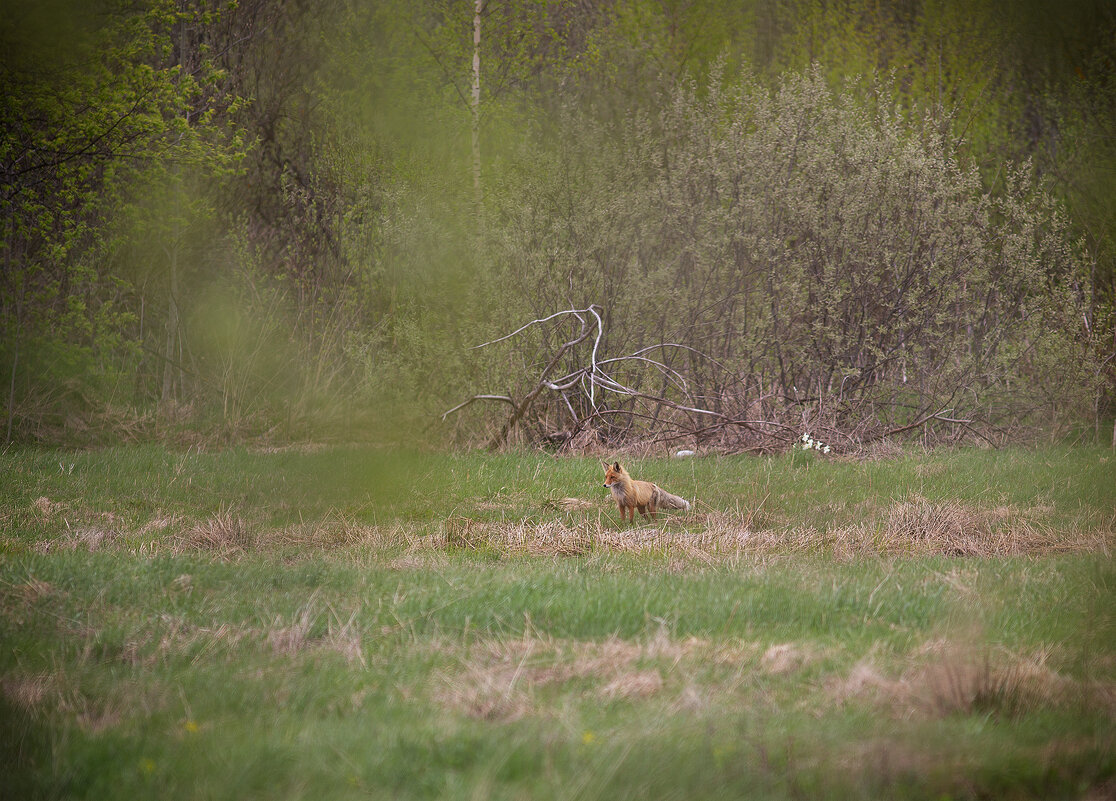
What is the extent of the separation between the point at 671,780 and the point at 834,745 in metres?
0.70

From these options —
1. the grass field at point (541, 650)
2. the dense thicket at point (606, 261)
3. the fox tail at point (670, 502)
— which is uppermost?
the dense thicket at point (606, 261)

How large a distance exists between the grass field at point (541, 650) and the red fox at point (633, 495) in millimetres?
235

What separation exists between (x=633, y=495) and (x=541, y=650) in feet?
13.7

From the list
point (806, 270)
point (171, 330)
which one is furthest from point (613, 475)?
point (171, 330)

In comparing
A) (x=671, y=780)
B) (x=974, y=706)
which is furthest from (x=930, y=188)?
(x=671, y=780)

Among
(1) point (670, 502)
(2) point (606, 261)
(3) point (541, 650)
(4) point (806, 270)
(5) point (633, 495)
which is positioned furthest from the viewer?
(4) point (806, 270)

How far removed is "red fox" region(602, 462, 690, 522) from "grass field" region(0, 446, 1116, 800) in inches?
9.2

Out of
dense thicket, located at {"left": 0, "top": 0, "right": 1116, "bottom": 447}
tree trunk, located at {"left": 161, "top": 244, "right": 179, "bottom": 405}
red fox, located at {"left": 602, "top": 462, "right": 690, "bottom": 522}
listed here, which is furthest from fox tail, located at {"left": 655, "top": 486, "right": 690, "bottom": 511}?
tree trunk, located at {"left": 161, "top": 244, "right": 179, "bottom": 405}

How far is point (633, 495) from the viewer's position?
895 cm

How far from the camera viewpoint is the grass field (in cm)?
336

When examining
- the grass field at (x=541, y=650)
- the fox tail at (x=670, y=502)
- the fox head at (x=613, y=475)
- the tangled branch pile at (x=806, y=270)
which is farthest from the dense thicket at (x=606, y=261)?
the grass field at (x=541, y=650)

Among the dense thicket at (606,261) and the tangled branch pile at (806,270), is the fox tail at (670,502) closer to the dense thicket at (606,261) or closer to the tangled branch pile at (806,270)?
the dense thicket at (606,261)

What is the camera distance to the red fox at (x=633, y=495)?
891cm

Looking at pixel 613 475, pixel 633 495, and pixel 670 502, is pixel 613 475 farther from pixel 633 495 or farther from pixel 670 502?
pixel 670 502
